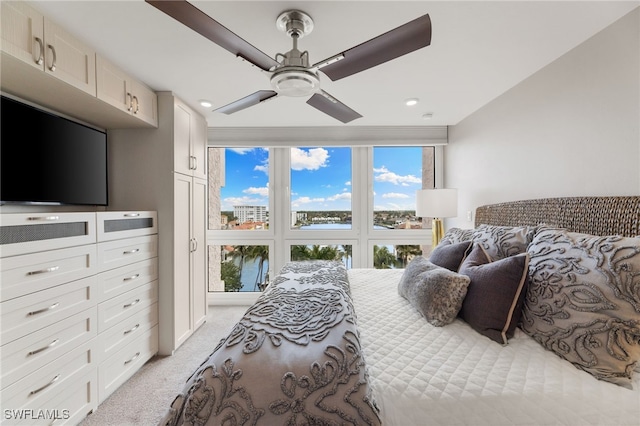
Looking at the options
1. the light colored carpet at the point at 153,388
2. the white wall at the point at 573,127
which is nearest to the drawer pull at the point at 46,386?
the light colored carpet at the point at 153,388

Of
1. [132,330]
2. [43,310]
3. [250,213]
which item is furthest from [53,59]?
[250,213]

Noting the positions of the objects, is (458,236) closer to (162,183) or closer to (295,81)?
(295,81)

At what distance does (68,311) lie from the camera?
153 centimetres

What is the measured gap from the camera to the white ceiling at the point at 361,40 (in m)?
1.35

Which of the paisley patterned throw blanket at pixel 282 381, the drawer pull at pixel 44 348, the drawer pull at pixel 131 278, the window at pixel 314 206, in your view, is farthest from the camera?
the window at pixel 314 206

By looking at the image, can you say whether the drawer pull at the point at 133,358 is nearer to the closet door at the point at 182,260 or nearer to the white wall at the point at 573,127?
the closet door at the point at 182,260

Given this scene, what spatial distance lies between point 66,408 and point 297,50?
2.41 m

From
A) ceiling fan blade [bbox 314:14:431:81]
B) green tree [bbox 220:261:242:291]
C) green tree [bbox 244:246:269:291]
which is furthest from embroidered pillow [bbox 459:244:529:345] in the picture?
green tree [bbox 220:261:242:291]

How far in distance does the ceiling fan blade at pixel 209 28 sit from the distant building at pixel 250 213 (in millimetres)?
2389

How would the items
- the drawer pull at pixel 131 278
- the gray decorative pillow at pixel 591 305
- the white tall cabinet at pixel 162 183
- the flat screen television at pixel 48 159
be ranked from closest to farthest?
the gray decorative pillow at pixel 591 305
the flat screen television at pixel 48 159
the drawer pull at pixel 131 278
the white tall cabinet at pixel 162 183

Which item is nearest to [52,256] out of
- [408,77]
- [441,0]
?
[441,0]

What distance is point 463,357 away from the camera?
1014 millimetres

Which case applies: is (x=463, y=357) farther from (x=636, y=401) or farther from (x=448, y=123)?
(x=448, y=123)

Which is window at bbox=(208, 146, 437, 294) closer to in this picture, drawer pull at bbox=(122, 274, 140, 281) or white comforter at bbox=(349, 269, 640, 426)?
drawer pull at bbox=(122, 274, 140, 281)
